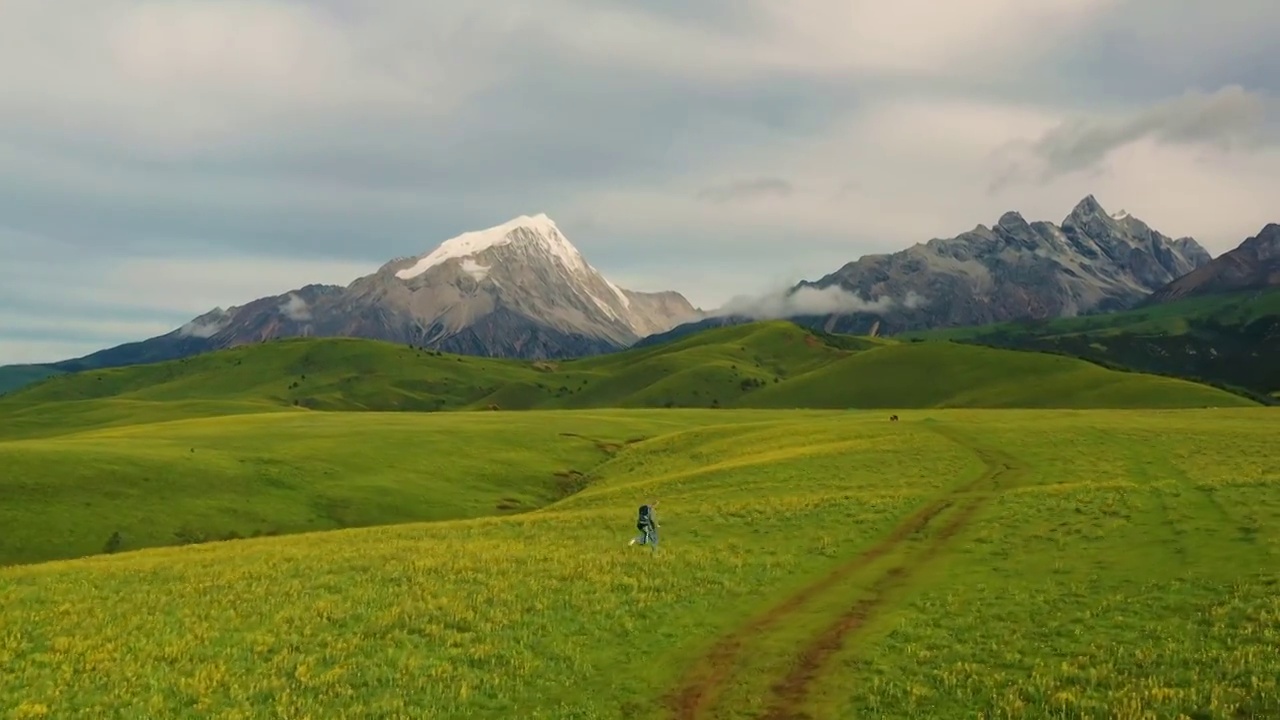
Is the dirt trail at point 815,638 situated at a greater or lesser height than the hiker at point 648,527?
lesser

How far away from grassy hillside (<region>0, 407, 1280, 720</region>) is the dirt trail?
0.12 metres

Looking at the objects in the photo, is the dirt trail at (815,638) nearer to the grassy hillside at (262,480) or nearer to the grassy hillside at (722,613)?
the grassy hillside at (722,613)

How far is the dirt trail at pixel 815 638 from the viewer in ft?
79.0

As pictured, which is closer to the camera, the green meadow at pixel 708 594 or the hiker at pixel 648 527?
the green meadow at pixel 708 594

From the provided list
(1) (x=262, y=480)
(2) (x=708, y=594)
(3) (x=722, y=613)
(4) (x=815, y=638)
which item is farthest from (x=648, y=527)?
(1) (x=262, y=480)

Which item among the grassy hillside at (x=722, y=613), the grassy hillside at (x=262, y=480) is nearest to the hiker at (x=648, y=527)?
the grassy hillside at (x=722, y=613)

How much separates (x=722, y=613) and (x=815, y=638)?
4780mm

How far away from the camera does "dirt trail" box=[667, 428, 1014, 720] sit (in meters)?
24.1

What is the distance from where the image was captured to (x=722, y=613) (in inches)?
1287

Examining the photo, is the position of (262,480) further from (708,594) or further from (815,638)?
(815,638)

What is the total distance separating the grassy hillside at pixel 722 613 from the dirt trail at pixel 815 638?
0.40 ft

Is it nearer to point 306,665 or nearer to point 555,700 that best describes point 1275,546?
point 555,700

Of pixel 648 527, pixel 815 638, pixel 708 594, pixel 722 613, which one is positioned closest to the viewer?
pixel 815 638

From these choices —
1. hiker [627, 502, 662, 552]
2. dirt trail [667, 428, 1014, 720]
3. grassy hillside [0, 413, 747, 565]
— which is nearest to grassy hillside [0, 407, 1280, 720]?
dirt trail [667, 428, 1014, 720]
